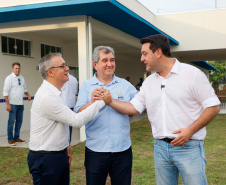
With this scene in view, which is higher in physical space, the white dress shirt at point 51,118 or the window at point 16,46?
the window at point 16,46

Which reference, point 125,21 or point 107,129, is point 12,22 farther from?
point 107,129

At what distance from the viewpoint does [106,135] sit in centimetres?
269

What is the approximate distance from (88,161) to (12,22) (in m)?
6.76

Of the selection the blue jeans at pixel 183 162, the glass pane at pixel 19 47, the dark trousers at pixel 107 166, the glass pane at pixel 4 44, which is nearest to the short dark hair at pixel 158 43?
the blue jeans at pixel 183 162

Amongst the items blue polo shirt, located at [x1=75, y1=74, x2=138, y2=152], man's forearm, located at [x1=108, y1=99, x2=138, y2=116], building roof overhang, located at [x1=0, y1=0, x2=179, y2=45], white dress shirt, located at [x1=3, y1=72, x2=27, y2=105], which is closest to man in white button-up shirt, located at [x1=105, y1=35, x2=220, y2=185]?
man's forearm, located at [x1=108, y1=99, x2=138, y2=116]

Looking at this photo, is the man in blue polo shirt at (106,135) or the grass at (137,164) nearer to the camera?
the man in blue polo shirt at (106,135)

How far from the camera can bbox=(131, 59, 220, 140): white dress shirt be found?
2270 millimetres

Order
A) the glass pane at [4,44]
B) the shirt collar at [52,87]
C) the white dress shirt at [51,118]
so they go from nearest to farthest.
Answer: the white dress shirt at [51,118]
the shirt collar at [52,87]
the glass pane at [4,44]

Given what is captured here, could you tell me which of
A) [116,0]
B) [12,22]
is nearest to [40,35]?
[12,22]

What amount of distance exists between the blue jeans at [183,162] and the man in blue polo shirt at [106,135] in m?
0.40

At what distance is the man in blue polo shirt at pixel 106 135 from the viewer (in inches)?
105

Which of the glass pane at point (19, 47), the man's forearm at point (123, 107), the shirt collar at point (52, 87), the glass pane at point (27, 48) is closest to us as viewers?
the shirt collar at point (52, 87)

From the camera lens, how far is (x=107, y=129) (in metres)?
2.70

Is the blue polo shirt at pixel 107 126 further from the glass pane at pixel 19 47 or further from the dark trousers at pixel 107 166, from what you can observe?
the glass pane at pixel 19 47
